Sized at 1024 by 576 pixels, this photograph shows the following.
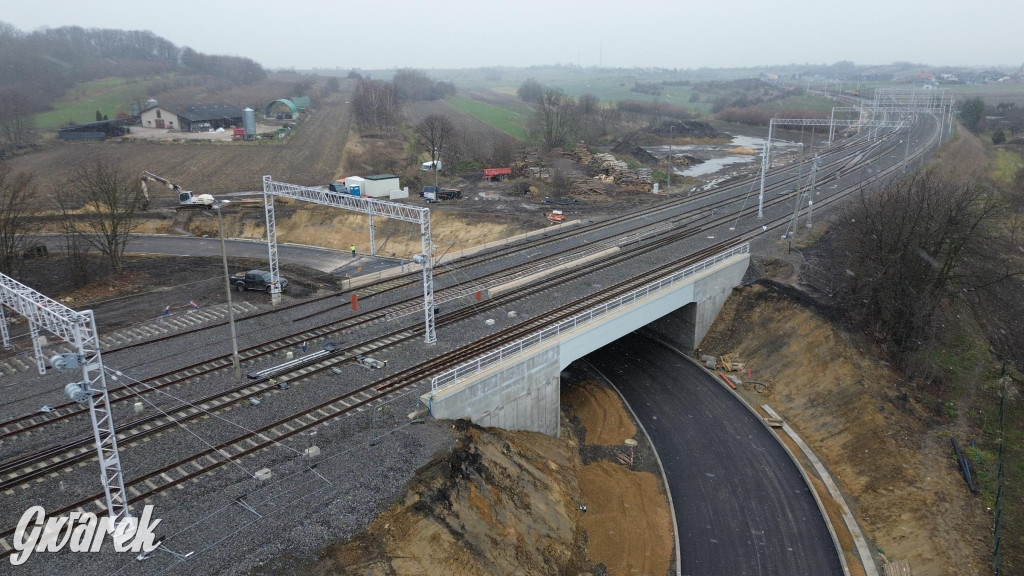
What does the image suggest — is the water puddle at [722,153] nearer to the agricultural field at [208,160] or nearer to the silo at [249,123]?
the agricultural field at [208,160]

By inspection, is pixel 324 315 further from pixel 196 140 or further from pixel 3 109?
pixel 3 109

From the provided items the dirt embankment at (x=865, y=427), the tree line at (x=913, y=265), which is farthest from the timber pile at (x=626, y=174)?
the tree line at (x=913, y=265)

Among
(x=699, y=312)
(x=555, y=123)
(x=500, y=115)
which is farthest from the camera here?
(x=500, y=115)

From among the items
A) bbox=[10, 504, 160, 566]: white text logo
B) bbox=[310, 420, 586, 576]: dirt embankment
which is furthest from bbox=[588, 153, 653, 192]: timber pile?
bbox=[10, 504, 160, 566]: white text logo

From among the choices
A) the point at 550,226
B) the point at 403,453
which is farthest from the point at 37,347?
the point at 550,226

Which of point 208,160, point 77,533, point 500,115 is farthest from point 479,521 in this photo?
point 500,115

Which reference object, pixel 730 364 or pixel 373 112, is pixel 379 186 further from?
pixel 373 112

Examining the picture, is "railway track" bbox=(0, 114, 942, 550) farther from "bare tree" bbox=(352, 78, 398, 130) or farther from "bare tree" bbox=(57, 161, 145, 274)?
"bare tree" bbox=(352, 78, 398, 130)
